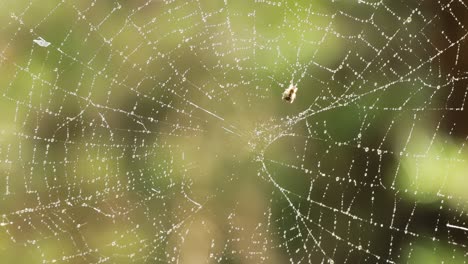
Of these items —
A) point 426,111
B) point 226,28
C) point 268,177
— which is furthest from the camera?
point 268,177

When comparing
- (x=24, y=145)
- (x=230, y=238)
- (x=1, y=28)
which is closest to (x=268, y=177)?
(x=230, y=238)

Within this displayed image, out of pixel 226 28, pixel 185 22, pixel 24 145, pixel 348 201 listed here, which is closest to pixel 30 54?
pixel 24 145

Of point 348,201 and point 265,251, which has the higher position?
point 348,201

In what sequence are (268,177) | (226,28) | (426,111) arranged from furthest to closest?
1. (268,177)
2. (426,111)
3. (226,28)

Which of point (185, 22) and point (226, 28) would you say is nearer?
point (226, 28)

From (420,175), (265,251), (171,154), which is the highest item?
(420,175)

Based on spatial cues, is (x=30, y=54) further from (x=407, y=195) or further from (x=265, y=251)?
(x=407, y=195)

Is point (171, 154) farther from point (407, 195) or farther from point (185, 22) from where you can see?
point (407, 195)
